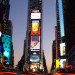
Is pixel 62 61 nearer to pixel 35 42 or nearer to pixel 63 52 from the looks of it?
pixel 63 52

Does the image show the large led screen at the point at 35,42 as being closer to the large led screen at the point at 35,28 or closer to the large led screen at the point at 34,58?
the large led screen at the point at 35,28

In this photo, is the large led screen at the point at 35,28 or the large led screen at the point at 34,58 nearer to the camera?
the large led screen at the point at 34,58

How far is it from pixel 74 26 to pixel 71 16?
8744mm

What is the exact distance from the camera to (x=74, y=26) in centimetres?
11225

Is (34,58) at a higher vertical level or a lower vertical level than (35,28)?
lower

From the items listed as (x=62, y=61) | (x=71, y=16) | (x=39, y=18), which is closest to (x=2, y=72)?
(x=71, y=16)

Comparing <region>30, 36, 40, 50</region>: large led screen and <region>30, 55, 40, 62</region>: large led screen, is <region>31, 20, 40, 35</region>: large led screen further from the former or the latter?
<region>30, 55, 40, 62</region>: large led screen

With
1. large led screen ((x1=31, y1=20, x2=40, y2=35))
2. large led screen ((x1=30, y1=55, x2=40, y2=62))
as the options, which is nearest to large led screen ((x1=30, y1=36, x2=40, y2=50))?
large led screen ((x1=31, y1=20, x2=40, y2=35))

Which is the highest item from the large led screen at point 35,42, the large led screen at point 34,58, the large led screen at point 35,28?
the large led screen at point 35,28

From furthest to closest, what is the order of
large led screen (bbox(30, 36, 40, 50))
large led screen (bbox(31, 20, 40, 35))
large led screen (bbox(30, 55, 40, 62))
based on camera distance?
1. large led screen (bbox(31, 20, 40, 35))
2. large led screen (bbox(30, 55, 40, 62))
3. large led screen (bbox(30, 36, 40, 50))

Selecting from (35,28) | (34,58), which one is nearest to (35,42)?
(35,28)

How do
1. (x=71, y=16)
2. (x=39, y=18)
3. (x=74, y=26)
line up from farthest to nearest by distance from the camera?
(x=39, y=18) < (x=71, y=16) < (x=74, y=26)

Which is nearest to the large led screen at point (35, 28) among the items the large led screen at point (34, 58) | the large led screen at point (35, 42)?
the large led screen at point (35, 42)

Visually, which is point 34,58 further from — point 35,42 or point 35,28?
point 35,28
